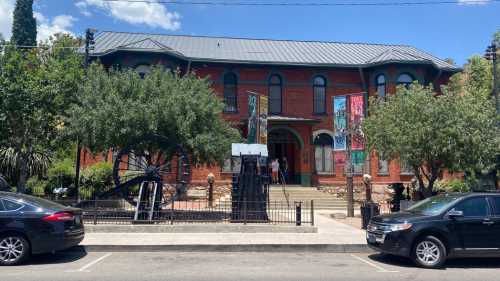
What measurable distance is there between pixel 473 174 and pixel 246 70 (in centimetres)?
1341

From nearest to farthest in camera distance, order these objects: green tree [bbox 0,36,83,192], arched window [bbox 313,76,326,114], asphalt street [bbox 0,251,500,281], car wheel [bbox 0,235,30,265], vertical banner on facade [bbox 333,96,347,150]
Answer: asphalt street [bbox 0,251,500,281] < car wheel [bbox 0,235,30,265] < green tree [bbox 0,36,83,192] < vertical banner on facade [bbox 333,96,347,150] < arched window [bbox 313,76,326,114]

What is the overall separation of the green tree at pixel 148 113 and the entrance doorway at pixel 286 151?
33.8 ft

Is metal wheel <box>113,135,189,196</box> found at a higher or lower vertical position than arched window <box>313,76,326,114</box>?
lower

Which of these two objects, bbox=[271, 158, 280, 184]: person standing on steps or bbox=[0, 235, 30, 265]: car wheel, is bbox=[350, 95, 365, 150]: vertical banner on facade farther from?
bbox=[0, 235, 30, 265]: car wheel

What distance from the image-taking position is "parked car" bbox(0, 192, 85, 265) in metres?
8.96

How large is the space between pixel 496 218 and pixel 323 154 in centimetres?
1762

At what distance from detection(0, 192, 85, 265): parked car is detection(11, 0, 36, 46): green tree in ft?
98.1

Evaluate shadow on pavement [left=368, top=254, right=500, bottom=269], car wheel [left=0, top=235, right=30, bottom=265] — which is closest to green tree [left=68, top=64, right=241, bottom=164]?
car wheel [left=0, top=235, right=30, bottom=265]

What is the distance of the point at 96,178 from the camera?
70.7ft

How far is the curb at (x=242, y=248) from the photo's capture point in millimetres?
11055

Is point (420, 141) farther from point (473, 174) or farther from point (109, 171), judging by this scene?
point (109, 171)

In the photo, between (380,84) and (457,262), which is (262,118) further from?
(380,84)

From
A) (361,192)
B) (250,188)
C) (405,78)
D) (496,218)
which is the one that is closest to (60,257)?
(250,188)

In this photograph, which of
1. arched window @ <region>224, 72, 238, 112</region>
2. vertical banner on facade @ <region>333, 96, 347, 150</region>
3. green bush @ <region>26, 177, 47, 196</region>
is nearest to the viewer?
vertical banner on facade @ <region>333, 96, 347, 150</region>
